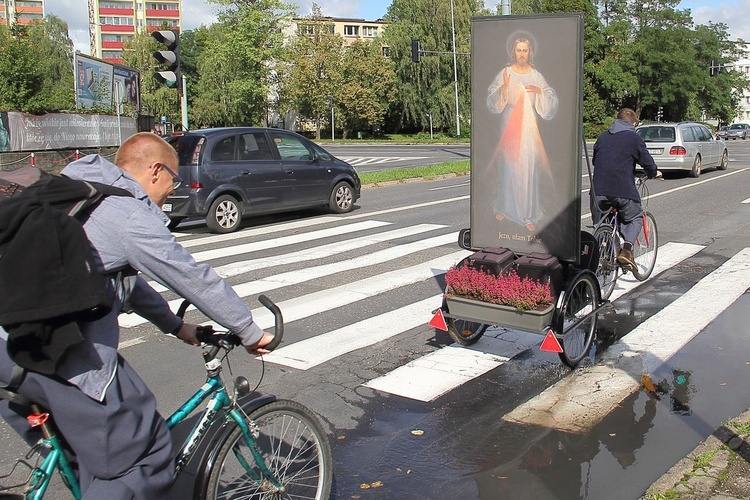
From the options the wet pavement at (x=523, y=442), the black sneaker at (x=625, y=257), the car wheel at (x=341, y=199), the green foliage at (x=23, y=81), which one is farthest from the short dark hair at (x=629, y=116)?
the green foliage at (x=23, y=81)

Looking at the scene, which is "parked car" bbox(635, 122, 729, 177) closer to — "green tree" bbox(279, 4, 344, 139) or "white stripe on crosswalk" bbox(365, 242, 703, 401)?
"white stripe on crosswalk" bbox(365, 242, 703, 401)

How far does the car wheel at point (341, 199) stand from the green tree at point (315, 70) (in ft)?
175

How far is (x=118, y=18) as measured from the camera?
131 meters

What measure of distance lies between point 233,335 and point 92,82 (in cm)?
2808

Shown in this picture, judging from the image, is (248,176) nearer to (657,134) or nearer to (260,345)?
(260,345)

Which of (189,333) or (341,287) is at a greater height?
(189,333)

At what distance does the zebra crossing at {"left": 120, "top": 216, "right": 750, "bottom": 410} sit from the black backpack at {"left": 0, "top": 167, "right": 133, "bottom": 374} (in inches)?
127

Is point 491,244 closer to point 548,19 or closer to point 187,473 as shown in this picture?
point 548,19

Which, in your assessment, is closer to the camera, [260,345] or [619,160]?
[260,345]

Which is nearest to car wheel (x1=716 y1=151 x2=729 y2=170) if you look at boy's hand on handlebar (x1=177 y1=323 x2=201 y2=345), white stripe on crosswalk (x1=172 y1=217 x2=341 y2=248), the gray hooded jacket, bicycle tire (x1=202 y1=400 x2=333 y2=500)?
white stripe on crosswalk (x1=172 y1=217 x2=341 y2=248)

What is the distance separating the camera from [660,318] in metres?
7.20

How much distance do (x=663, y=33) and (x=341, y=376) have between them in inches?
2999

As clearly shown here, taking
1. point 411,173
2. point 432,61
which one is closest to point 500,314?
point 411,173

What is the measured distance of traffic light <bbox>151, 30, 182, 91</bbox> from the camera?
14.1 metres
